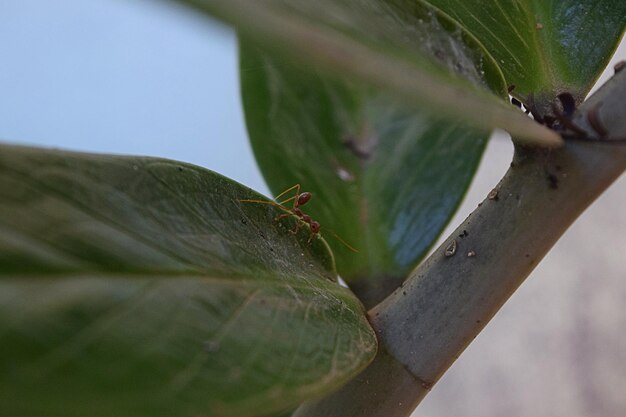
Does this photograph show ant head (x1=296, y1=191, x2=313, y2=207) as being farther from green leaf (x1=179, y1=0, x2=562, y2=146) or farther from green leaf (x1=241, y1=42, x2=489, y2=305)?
green leaf (x1=179, y1=0, x2=562, y2=146)

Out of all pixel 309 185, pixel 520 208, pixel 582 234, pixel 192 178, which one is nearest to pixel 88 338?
pixel 192 178

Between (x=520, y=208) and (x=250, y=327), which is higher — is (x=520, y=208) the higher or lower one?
the higher one

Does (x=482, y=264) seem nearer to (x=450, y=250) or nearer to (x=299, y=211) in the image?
(x=450, y=250)

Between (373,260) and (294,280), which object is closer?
(294,280)

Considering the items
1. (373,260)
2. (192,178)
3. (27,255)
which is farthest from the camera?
(373,260)

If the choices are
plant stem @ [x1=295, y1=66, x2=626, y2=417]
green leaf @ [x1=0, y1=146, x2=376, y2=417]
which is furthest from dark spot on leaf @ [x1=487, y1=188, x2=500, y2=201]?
green leaf @ [x1=0, y1=146, x2=376, y2=417]

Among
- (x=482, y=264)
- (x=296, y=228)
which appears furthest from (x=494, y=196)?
(x=296, y=228)

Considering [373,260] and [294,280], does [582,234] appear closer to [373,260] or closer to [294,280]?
[373,260]

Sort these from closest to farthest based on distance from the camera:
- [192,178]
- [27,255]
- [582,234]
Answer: [27,255] < [192,178] < [582,234]
